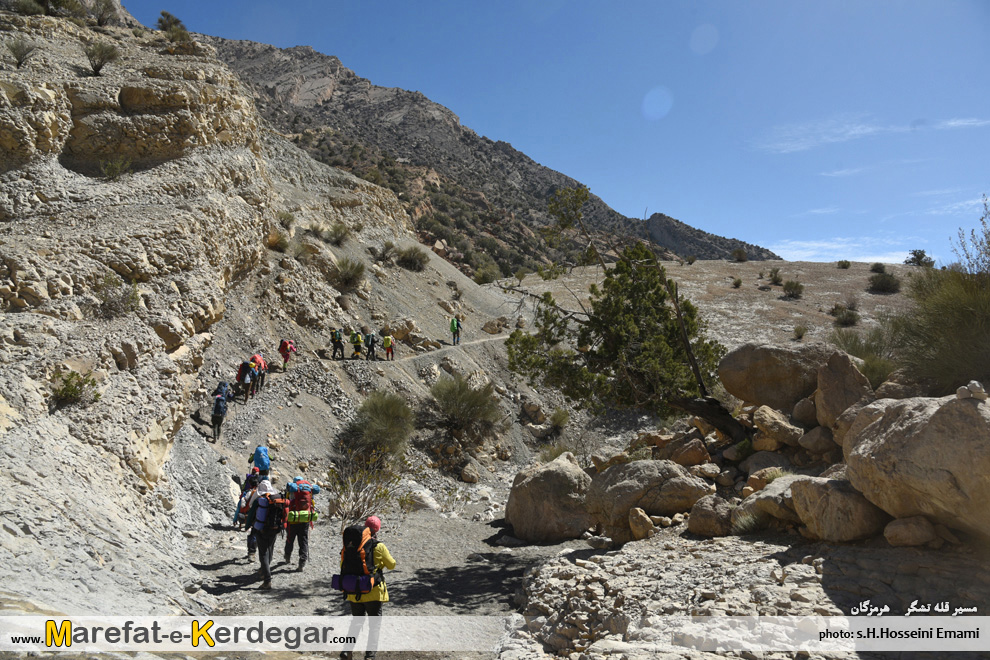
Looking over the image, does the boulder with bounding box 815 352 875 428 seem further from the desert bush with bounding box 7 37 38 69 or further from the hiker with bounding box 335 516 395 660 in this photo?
the desert bush with bounding box 7 37 38 69

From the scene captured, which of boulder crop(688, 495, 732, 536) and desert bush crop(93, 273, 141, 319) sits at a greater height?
desert bush crop(93, 273, 141, 319)

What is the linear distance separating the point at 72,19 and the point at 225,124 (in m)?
7.10

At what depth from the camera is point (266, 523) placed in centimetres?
714

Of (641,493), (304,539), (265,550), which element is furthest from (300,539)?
(641,493)

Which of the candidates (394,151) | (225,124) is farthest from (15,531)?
(394,151)

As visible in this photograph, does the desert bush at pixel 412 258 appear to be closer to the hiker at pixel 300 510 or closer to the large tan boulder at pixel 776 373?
the large tan boulder at pixel 776 373

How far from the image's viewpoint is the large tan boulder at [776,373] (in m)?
10.2

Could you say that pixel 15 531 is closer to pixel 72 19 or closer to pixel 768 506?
pixel 768 506

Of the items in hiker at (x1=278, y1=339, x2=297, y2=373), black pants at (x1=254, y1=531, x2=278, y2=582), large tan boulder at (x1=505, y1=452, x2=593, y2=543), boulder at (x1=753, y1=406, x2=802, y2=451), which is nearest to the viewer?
black pants at (x1=254, y1=531, x2=278, y2=582)

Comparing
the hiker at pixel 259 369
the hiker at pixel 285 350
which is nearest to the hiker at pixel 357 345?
the hiker at pixel 285 350

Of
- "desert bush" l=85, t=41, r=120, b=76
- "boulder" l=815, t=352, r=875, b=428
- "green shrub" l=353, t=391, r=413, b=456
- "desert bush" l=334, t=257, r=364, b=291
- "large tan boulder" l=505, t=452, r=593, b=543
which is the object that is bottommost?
"large tan boulder" l=505, t=452, r=593, b=543

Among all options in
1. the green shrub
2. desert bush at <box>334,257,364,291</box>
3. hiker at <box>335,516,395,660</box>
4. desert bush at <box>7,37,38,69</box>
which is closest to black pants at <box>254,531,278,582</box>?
hiker at <box>335,516,395,660</box>

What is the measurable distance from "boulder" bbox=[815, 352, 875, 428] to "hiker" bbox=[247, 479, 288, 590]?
327 inches

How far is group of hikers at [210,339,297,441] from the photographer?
1186 centimetres
